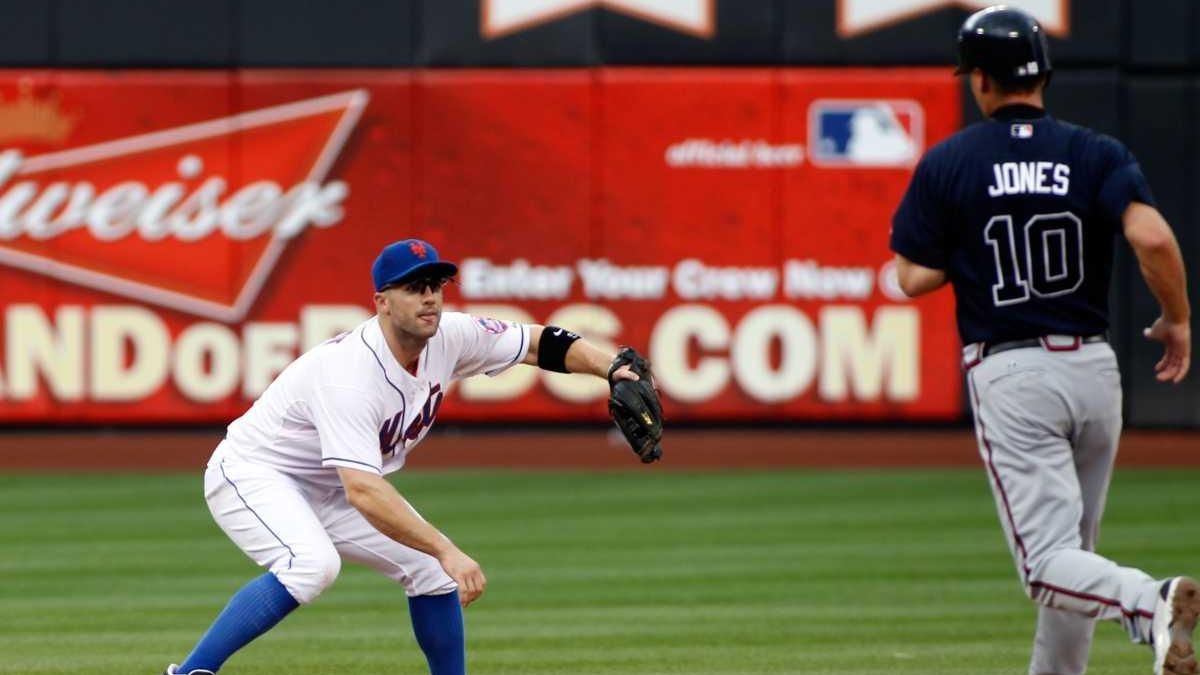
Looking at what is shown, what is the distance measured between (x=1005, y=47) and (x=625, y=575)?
5.00 metres

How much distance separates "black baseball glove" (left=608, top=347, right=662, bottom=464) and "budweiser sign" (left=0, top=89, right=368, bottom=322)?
10599 mm

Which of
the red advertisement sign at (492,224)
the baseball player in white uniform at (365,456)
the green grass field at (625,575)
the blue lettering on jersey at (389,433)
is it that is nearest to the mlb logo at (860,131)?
the red advertisement sign at (492,224)

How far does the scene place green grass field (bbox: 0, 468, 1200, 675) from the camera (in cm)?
777

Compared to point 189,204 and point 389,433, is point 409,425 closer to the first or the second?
point 389,433

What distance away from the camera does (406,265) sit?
5.78m

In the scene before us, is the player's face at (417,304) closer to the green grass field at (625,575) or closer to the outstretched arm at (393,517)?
the outstretched arm at (393,517)

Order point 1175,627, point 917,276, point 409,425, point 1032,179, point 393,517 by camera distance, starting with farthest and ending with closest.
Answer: point 409,425 → point 393,517 → point 917,276 → point 1032,179 → point 1175,627

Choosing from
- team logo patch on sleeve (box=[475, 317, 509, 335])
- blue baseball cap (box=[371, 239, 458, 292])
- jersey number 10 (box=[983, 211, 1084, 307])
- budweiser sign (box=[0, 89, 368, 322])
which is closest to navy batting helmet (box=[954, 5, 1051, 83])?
jersey number 10 (box=[983, 211, 1084, 307])

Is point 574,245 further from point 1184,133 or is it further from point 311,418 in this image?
point 311,418

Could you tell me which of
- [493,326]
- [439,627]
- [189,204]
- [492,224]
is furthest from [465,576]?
[189,204]

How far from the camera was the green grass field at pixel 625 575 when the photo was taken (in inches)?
306

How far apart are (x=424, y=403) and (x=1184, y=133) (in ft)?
38.8

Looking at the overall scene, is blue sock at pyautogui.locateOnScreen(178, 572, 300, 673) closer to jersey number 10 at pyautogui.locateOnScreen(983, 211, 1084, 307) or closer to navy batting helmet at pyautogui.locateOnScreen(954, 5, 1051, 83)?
jersey number 10 at pyautogui.locateOnScreen(983, 211, 1084, 307)

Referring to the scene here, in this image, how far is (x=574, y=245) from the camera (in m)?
16.5
